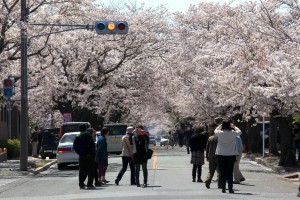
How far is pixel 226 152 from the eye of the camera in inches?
→ 787

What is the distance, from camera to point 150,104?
58.2 meters

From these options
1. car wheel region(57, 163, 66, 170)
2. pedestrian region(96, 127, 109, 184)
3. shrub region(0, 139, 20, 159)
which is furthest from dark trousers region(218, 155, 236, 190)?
shrub region(0, 139, 20, 159)

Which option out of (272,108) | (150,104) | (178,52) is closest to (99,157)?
(272,108)

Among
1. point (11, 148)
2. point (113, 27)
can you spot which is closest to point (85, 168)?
point (113, 27)

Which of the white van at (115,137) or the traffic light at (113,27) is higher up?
the traffic light at (113,27)

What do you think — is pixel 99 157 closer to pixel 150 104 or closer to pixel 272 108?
pixel 272 108

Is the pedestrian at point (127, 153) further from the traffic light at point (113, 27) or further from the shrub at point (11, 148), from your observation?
the shrub at point (11, 148)

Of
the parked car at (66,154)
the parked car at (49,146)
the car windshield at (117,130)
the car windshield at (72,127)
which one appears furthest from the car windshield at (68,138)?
the car windshield at (117,130)

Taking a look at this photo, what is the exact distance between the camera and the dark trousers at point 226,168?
784 inches

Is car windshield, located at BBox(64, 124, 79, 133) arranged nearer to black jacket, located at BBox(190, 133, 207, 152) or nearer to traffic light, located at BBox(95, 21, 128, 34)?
traffic light, located at BBox(95, 21, 128, 34)

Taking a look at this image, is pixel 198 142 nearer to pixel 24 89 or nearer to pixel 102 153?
pixel 102 153

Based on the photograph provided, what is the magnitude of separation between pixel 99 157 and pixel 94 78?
2841cm

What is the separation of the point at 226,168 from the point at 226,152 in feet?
1.32

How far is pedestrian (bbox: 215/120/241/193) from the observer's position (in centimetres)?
1992
